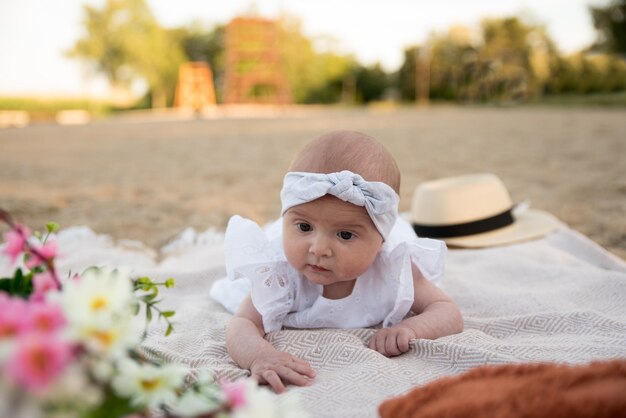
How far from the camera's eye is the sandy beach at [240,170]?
→ 432cm

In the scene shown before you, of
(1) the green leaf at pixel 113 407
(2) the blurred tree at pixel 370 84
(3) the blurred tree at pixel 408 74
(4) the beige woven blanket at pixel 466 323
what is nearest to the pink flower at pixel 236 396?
(1) the green leaf at pixel 113 407

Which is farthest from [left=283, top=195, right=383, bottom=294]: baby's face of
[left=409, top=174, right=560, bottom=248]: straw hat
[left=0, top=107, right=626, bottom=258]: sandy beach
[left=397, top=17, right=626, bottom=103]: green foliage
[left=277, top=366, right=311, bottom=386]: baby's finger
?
[left=397, top=17, right=626, bottom=103]: green foliage

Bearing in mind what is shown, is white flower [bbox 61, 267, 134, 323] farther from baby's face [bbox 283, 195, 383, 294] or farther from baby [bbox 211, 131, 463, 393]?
baby's face [bbox 283, 195, 383, 294]

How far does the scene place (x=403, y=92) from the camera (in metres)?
33.3

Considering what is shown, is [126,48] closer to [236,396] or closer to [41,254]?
[41,254]

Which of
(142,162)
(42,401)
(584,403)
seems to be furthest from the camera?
(142,162)

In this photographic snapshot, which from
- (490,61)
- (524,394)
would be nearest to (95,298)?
(524,394)

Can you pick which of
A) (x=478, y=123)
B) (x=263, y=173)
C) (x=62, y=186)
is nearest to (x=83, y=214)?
(x=62, y=186)

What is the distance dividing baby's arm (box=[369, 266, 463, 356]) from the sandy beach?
171 centimetres

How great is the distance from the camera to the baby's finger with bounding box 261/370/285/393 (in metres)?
1.64

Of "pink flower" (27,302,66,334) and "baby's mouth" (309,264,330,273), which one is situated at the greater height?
"pink flower" (27,302,66,334)

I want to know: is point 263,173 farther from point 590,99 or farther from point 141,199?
point 590,99

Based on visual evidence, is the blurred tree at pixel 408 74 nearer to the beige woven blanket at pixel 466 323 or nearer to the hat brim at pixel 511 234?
the hat brim at pixel 511 234

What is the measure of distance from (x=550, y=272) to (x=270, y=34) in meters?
20.0
